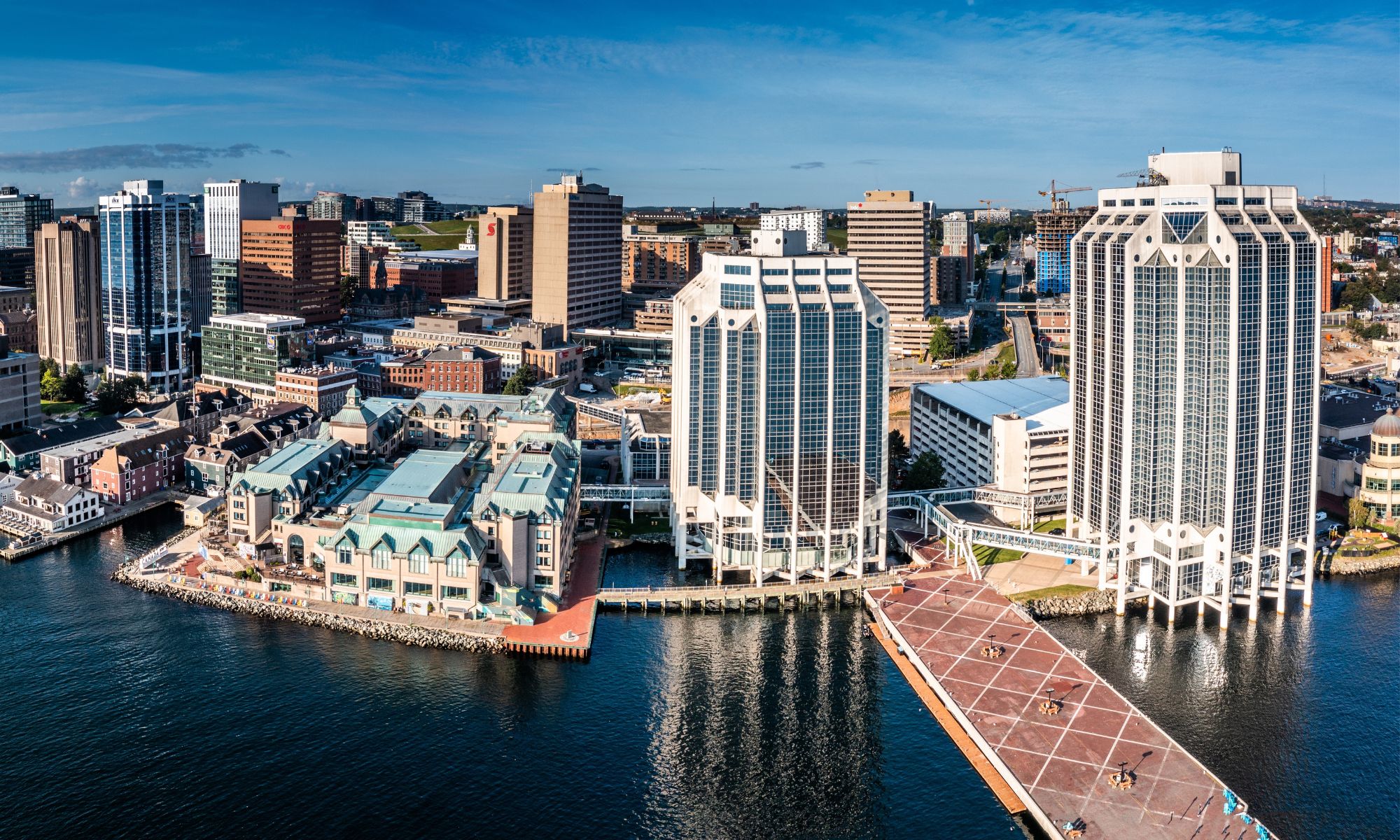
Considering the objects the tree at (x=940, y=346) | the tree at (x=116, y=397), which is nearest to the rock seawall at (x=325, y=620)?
the tree at (x=116, y=397)

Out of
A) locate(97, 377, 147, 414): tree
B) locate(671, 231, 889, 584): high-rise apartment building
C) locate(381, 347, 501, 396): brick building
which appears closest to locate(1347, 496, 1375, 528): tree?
locate(671, 231, 889, 584): high-rise apartment building

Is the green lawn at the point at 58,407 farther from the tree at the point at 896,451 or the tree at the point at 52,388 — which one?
the tree at the point at 896,451

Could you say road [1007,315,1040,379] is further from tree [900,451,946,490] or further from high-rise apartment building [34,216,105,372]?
high-rise apartment building [34,216,105,372]

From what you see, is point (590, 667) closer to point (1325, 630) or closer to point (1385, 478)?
point (1325, 630)

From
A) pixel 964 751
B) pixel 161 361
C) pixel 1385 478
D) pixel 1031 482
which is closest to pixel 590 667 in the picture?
pixel 964 751

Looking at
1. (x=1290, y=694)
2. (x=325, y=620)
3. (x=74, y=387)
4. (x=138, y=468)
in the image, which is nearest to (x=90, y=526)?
(x=138, y=468)

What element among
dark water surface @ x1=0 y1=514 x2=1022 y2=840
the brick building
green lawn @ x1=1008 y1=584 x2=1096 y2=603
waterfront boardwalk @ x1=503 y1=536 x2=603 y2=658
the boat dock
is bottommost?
dark water surface @ x1=0 y1=514 x2=1022 y2=840

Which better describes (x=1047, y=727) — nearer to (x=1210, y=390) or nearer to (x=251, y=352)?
(x=1210, y=390)

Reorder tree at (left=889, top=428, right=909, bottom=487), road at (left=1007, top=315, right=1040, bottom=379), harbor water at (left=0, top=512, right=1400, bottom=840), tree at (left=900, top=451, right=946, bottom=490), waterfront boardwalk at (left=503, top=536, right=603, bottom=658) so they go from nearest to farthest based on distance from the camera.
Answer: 1. harbor water at (left=0, top=512, right=1400, bottom=840)
2. waterfront boardwalk at (left=503, top=536, right=603, bottom=658)
3. tree at (left=900, top=451, right=946, bottom=490)
4. tree at (left=889, top=428, right=909, bottom=487)
5. road at (left=1007, top=315, right=1040, bottom=379)
